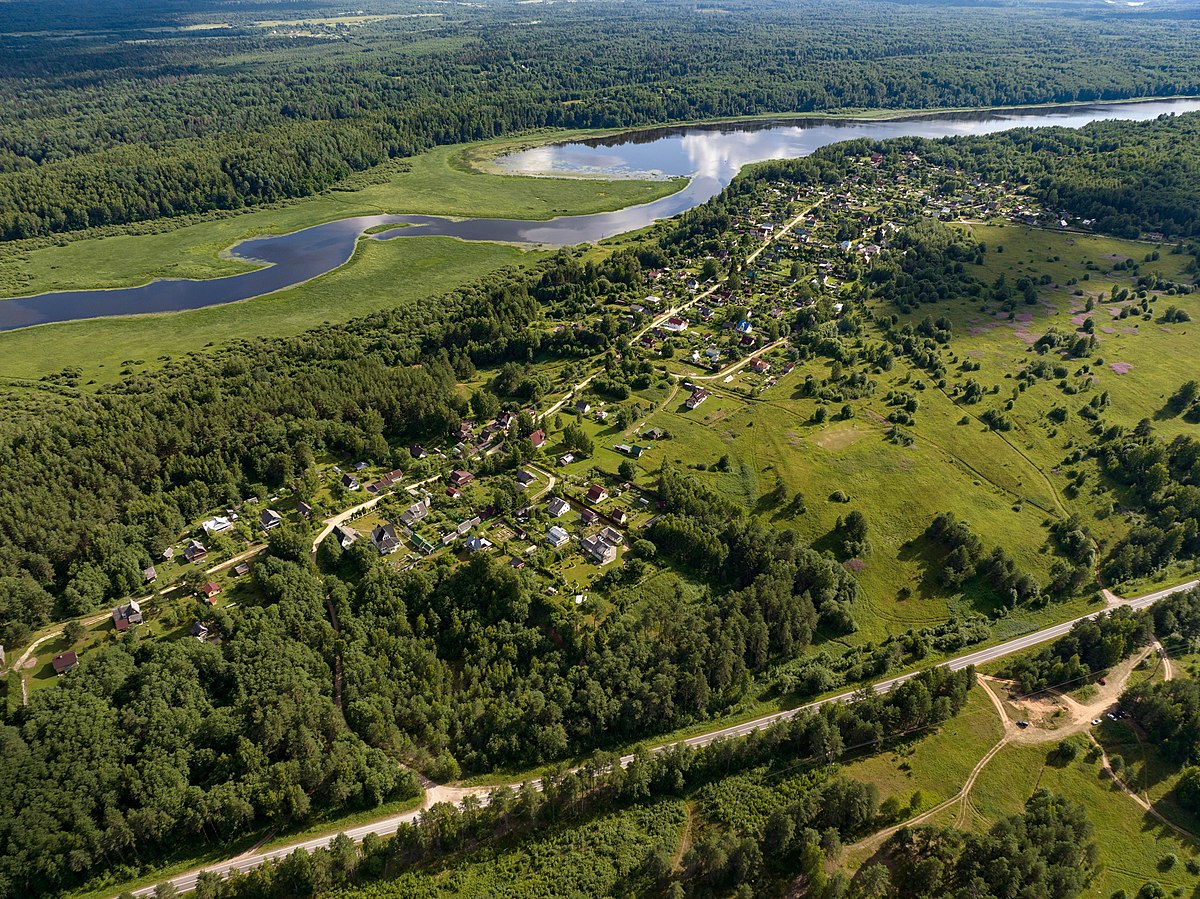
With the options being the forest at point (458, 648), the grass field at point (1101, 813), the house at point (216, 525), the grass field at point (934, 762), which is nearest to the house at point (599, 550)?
the forest at point (458, 648)

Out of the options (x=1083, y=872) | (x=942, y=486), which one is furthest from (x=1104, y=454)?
(x=1083, y=872)

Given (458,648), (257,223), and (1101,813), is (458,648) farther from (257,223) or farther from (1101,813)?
(257,223)

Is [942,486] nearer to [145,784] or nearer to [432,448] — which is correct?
[432,448]

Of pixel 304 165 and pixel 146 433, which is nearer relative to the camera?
pixel 146 433

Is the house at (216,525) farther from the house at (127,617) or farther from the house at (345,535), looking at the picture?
the house at (345,535)

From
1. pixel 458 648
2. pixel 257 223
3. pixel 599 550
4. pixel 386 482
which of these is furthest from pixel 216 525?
pixel 257 223
